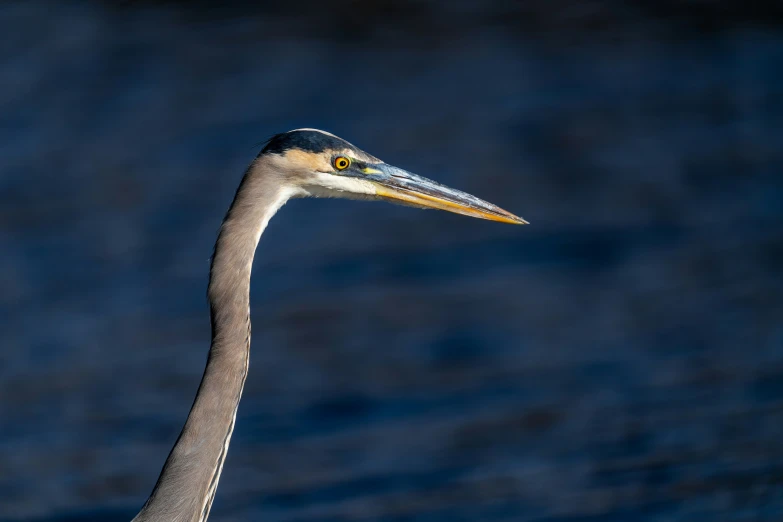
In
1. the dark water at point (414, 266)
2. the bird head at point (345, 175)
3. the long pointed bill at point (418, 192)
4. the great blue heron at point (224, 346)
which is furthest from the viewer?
the dark water at point (414, 266)

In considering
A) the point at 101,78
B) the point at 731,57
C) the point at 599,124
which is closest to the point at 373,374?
the point at 599,124

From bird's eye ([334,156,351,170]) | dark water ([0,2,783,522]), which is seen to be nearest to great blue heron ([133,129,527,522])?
bird's eye ([334,156,351,170])

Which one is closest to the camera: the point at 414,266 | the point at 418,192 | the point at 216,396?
the point at 216,396

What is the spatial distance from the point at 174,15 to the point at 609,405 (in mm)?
5178

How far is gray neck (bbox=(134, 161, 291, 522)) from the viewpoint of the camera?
122 inches

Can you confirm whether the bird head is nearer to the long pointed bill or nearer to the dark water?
the long pointed bill

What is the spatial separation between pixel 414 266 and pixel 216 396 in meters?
4.09

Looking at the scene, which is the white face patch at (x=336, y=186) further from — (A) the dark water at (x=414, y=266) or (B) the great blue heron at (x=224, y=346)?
(A) the dark water at (x=414, y=266)

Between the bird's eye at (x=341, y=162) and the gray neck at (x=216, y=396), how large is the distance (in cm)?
36

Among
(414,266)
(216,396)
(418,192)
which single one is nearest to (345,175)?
(418,192)

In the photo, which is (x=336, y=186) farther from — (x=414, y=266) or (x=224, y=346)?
(x=414, y=266)

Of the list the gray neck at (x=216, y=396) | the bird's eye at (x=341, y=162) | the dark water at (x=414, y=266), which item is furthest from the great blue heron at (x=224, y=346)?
the dark water at (x=414, y=266)

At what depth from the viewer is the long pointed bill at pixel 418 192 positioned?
3498 mm

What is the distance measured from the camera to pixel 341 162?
11.2 ft
